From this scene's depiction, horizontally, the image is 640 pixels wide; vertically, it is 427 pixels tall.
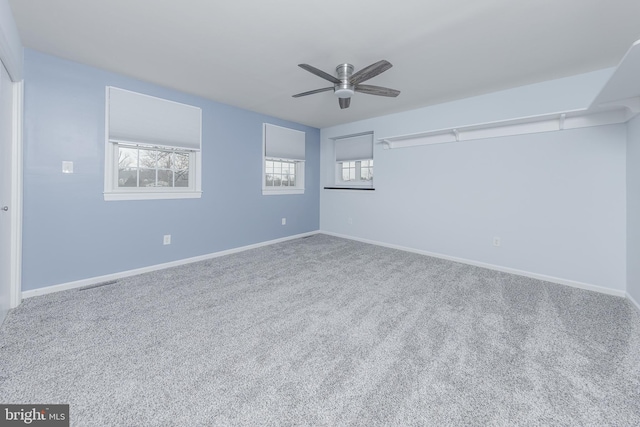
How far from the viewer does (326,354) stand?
1.67 meters

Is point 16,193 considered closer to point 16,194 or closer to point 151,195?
point 16,194

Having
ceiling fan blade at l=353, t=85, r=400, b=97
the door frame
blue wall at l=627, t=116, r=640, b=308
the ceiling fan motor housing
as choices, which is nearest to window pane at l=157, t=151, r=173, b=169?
the door frame

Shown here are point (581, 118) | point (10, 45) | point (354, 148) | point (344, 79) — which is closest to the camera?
point (10, 45)

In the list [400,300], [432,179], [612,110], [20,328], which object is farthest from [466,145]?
[20,328]

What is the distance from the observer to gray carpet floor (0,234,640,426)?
1250mm

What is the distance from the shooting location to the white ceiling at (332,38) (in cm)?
182

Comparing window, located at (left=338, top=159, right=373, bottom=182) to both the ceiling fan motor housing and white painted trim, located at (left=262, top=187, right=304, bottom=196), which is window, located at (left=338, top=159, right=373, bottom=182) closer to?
white painted trim, located at (left=262, top=187, right=304, bottom=196)

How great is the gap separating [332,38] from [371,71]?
0.44m

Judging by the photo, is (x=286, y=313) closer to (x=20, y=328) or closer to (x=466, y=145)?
(x=20, y=328)

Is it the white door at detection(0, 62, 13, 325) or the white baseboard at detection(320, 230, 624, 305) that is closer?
the white door at detection(0, 62, 13, 325)

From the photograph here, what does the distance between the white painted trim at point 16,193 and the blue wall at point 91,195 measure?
0.12 metres

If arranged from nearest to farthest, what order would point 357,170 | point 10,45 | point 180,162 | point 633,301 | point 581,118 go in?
point 10,45 < point 633,301 < point 581,118 < point 180,162 < point 357,170

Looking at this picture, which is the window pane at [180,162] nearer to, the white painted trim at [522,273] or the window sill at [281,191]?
the window sill at [281,191]

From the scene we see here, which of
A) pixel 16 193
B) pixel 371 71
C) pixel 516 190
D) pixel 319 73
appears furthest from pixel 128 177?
Result: pixel 516 190
